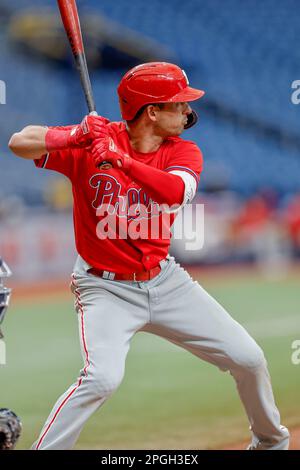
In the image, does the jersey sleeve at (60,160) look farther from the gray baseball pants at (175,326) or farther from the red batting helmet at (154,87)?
the gray baseball pants at (175,326)

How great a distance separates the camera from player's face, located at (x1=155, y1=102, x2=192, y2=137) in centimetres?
347

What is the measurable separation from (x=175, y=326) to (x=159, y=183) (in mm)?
686

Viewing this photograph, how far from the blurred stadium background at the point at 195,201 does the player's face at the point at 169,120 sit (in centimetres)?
167

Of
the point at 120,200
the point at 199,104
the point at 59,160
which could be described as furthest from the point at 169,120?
the point at 199,104

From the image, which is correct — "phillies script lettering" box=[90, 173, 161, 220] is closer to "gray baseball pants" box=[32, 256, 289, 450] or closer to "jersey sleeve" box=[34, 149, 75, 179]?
"jersey sleeve" box=[34, 149, 75, 179]

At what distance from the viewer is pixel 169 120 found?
3473mm

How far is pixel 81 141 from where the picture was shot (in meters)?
3.18

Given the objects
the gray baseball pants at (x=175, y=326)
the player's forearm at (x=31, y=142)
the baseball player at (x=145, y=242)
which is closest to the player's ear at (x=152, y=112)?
the baseball player at (x=145, y=242)

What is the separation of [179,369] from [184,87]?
132 inches

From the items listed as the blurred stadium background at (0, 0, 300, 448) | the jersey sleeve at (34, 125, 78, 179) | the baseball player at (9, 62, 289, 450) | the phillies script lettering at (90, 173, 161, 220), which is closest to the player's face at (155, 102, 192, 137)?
the baseball player at (9, 62, 289, 450)

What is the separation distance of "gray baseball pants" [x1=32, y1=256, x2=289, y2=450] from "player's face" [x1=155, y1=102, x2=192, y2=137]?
→ 0.61 metres

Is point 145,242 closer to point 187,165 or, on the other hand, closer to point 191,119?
point 187,165

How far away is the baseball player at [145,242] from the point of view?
335 cm
